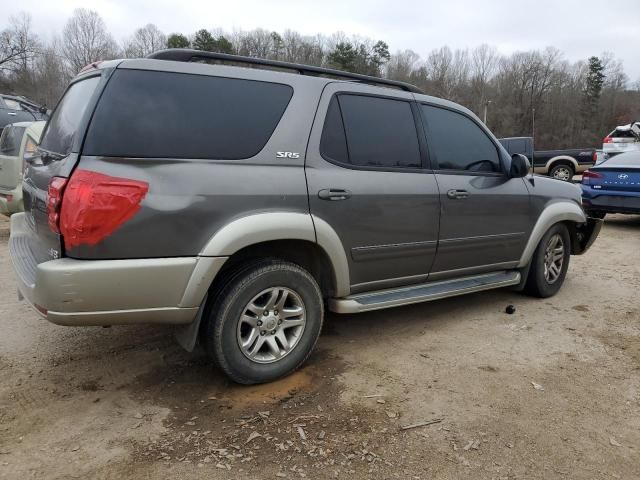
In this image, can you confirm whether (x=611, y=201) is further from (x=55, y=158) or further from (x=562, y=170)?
(x=562, y=170)

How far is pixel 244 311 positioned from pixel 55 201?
3.80 feet

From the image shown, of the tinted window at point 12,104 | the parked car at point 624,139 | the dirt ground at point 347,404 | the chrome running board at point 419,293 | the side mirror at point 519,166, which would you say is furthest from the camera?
the parked car at point 624,139

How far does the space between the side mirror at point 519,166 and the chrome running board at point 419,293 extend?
0.91m

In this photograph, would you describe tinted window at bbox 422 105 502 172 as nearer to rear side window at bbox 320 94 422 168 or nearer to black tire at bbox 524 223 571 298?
rear side window at bbox 320 94 422 168

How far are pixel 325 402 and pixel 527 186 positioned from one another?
114 inches

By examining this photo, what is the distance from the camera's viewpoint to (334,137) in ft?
10.8

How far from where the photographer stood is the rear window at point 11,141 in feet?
22.4

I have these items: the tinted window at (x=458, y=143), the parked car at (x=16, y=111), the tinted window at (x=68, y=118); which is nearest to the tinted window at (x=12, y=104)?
the parked car at (x=16, y=111)

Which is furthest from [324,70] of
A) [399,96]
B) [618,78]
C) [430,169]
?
[618,78]

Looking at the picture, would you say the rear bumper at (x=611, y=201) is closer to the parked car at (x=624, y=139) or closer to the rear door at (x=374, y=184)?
the rear door at (x=374, y=184)

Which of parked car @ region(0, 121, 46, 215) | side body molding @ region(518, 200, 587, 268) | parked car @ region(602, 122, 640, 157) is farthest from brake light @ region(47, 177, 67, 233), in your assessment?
parked car @ region(602, 122, 640, 157)

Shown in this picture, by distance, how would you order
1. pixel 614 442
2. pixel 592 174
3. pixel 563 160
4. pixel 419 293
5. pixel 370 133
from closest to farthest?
pixel 614 442, pixel 370 133, pixel 419 293, pixel 592 174, pixel 563 160

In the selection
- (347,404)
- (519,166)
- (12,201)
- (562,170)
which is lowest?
(347,404)

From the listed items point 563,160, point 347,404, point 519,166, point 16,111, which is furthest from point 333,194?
point 563,160
